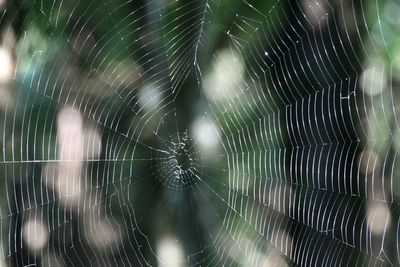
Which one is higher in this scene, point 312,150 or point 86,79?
point 86,79

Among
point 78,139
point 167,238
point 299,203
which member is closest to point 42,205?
point 78,139

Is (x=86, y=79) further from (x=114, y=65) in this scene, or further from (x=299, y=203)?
(x=299, y=203)

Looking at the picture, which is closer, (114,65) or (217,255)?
(114,65)

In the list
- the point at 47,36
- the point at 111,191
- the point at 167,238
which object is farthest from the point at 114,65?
the point at 167,238

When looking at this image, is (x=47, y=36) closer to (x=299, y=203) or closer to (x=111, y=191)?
(x=111, y=191)

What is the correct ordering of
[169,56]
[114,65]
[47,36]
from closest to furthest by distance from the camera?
[47,36] → [114,65] → [169,56]

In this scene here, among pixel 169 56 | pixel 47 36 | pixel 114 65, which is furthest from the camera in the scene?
pixel 169 56

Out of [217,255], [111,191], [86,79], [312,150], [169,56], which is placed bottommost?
[217,255]
